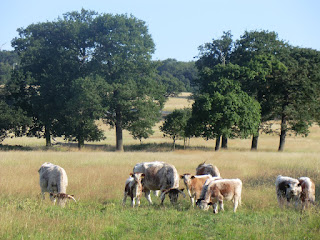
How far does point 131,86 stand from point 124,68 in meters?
2.17

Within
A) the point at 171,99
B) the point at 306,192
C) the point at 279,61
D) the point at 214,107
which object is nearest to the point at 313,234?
the point at 306,192

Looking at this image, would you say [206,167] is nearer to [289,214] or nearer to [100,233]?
[289,214]

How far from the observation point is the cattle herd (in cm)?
1251

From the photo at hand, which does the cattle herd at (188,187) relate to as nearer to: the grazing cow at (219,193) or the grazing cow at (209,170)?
the grazing cow at (219,193)

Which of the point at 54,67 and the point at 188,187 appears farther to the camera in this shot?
the point at 54,67

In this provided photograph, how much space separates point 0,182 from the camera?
16.5m

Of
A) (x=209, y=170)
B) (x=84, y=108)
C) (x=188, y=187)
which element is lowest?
(x=188, y=187)

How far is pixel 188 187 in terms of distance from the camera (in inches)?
534

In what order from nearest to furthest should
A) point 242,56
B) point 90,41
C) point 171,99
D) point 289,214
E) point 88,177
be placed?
point 289,214, point 88,177, point 90,41, point 242,56, point 171,99

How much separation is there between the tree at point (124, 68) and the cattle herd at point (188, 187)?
80.5 ft

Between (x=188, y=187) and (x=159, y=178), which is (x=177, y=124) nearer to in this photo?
(x=159, y=178)

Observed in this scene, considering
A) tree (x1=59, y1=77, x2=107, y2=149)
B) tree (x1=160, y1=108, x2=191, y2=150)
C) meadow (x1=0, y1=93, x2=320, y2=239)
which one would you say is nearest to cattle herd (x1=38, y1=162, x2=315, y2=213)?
meadow (x1=0, y1=93, x2=320, y2=239)

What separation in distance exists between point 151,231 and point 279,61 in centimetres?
3443

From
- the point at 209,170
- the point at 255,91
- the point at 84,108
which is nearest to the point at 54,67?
the point at 84,108
